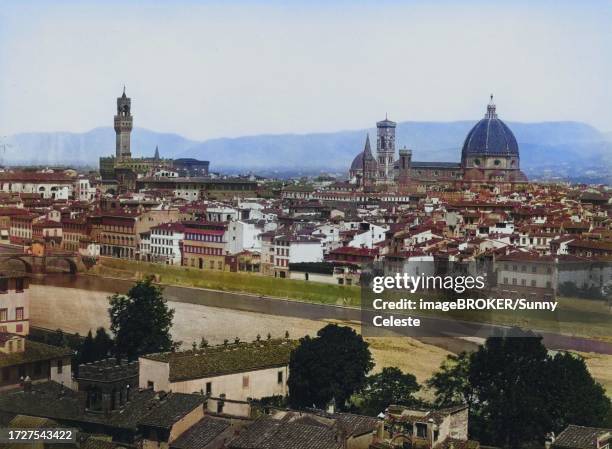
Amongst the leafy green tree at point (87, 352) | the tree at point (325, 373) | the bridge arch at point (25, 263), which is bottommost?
the bridge arch at point (25, 263)

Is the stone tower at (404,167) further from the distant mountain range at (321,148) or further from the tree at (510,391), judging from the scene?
the tree at (510,391)

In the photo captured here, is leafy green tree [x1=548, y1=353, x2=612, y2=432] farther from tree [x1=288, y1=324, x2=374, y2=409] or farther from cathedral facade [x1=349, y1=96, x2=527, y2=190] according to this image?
cathedral facade [x1=349, y1=96, x2=527, y2=190]

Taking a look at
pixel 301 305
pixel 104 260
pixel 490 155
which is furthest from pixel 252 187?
pixel 301 305

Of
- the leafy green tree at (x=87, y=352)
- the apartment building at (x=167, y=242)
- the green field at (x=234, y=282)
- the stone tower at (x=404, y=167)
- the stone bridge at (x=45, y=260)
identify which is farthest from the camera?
the stone tower at (x=404, y=167)

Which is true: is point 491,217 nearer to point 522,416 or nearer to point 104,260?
point 104,260

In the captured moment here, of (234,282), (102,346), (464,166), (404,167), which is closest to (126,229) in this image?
(234,282)

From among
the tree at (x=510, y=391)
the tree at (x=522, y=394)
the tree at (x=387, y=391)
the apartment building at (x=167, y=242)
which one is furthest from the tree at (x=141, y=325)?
the apartment building at (x=167, y=242)

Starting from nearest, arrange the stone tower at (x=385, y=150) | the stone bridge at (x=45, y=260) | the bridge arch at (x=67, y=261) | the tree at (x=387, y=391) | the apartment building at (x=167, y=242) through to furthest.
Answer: the tree at (x=387, y=391)
the stone bridge at (x=45, y=260)
the bridge arch at (x=67, y=261)
the apartment building at (x=167, y=242)
the stone tower at (x=385, y=150)
